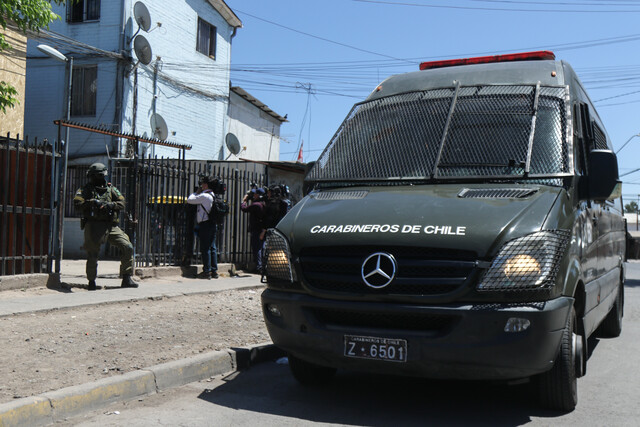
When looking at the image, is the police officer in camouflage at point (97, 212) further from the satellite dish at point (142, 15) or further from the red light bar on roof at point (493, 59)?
the satellite dish at point (142, 15)

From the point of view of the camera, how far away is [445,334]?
385cm

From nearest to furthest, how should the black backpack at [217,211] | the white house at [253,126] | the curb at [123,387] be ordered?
1. the curb at [123,387]
2. the black backpack at [217,211]
3. the white house at [253,126]

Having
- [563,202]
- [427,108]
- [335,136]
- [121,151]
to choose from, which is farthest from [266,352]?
[121,151]

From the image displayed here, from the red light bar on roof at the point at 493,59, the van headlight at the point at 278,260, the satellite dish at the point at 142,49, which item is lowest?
the van headlight at the point at 278,260

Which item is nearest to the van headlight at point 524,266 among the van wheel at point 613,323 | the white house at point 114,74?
the van wheel at point 613,323

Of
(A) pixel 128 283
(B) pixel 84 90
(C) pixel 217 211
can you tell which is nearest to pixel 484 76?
(A) pixel 128 283

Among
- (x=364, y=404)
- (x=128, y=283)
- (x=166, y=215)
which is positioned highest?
(x=166, y=215)

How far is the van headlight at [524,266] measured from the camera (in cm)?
380

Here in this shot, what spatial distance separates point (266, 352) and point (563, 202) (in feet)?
10.1

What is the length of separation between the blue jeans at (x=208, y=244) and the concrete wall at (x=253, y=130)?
1513 centimetres

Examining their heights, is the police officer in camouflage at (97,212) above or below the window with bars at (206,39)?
below

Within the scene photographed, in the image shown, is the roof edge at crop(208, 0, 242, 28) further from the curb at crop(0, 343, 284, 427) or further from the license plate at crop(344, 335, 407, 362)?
the license plate at crop(344, 335, 407, 362)

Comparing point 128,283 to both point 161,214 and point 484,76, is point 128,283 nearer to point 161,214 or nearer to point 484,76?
point 161,214

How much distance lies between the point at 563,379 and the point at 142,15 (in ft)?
61.5
